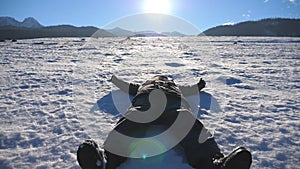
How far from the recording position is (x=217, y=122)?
288 cm

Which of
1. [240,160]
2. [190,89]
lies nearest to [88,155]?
[240,160]

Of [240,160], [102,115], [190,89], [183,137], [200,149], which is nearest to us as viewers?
[240,160]

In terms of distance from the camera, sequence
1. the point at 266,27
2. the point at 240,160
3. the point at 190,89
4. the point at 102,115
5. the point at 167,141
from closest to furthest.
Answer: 1. the point at 240,160
2. the point at 167,141
3. the point at 102,115
4. the point at 190,89
5. the point at 266,27

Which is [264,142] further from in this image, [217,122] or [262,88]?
[262,88]

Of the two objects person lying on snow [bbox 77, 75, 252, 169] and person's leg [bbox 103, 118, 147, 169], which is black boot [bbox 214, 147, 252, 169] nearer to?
person lying on snow [bbox 77, 75, 252, 169]

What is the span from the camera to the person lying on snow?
157 centimetres

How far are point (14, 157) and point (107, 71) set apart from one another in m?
4.37

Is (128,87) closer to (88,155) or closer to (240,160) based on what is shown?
(88,155)

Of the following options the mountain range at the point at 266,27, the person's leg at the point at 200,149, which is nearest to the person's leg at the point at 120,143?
the person's leg at the point at 200,149

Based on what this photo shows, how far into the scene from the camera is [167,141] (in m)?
2.12

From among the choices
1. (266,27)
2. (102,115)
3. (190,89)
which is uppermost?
(266,27)

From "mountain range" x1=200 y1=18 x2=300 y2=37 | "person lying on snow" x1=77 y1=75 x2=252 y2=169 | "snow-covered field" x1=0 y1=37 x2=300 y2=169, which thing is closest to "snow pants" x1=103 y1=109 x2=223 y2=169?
"person lying on snow" x1=77 y1=75 x2=252 y2=169

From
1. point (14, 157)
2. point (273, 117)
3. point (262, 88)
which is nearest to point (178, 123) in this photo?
point (14, 157)

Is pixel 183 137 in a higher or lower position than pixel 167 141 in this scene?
higher
